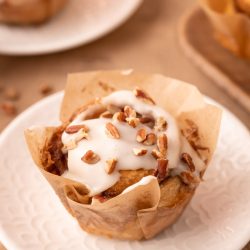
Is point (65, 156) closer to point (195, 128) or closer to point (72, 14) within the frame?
point (195, 128)

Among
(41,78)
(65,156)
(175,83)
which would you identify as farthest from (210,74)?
(65,156)

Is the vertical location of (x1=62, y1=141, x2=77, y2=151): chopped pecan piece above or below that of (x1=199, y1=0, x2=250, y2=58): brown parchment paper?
above

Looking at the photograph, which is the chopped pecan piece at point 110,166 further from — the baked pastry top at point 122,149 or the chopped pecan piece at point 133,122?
the chopped pecan piece at point 133,122

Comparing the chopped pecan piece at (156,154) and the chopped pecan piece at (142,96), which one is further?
the chopped pecan piece at (142,96)

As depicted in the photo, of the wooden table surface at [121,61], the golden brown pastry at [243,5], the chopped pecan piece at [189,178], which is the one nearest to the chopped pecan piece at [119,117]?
the chopped pecan piece at [189,178]

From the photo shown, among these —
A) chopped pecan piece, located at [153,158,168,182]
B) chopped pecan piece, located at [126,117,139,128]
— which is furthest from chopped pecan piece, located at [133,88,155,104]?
chopped pecan piece, located at [153,158,168,182]

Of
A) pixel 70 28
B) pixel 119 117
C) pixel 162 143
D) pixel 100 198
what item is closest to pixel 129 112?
pixel 119 117

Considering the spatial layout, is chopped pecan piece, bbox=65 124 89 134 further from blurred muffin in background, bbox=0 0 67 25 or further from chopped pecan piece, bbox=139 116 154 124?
blurred muffin in background, bbox=0 0 67 25
